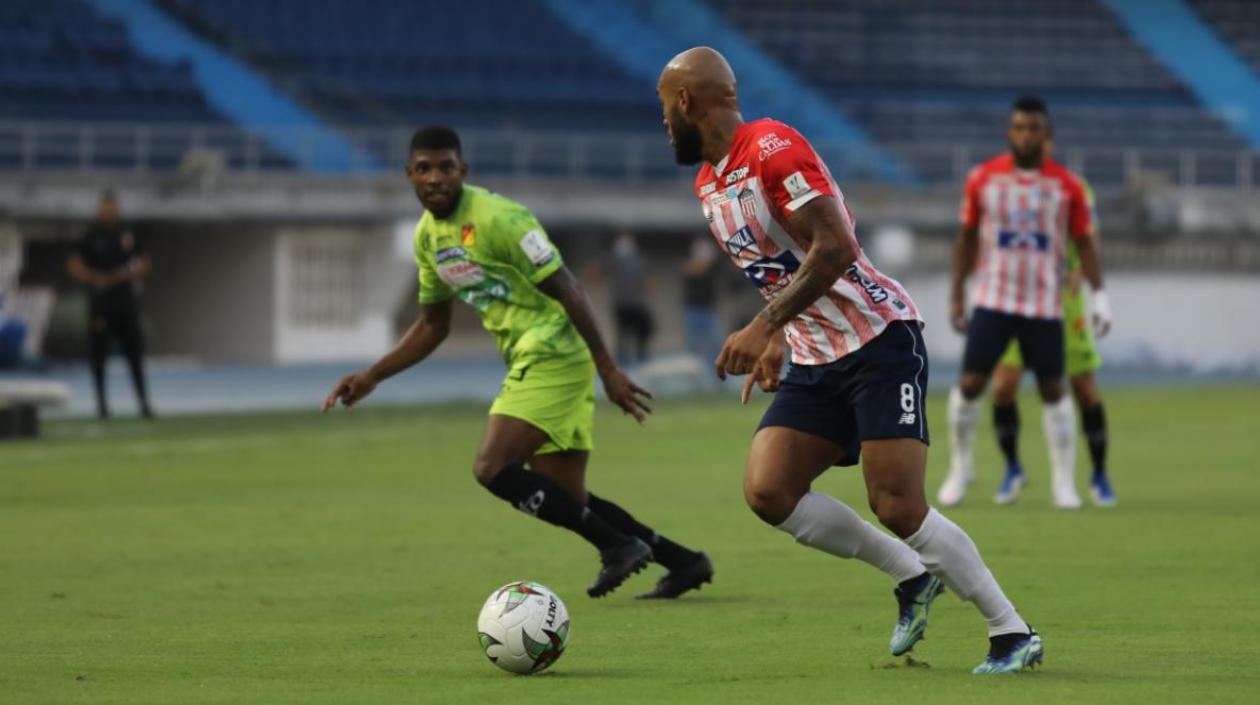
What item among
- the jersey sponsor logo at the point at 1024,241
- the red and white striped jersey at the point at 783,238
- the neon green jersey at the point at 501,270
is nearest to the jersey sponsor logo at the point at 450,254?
the neon green jersey at the point at 501,270

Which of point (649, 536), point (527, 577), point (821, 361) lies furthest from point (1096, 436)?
point (821, 361)

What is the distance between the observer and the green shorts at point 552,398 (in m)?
8.46

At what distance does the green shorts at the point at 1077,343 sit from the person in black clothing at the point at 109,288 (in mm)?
10616

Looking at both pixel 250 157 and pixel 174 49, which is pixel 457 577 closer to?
pixel 250 157

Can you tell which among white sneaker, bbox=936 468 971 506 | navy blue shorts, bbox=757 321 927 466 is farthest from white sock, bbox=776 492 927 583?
white sneaker, bbox=936 468 971 506

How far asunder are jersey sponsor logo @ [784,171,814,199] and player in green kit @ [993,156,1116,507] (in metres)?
6.83

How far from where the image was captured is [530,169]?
34.7 metres

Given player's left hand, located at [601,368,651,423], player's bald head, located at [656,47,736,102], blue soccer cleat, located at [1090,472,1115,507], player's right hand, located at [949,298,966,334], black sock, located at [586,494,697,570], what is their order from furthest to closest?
blue soccer cleat, located at [1090,472,1115,507], player's right hand, located at [949,298,966,334], black sock, located at [586,494,697,570], player's left hand, located at [601,368,651,423], player's bald head, located at [656,47,736,102]

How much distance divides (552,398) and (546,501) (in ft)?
1.42

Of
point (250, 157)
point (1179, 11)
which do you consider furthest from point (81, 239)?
point (1179, 11)

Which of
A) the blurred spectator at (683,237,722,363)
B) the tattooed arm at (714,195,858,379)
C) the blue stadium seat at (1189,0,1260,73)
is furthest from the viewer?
the blue stadium seat at (1189,0,1260,73)

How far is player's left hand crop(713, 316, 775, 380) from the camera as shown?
5801 mm

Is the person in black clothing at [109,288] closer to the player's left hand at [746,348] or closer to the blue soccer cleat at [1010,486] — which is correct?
the blue soccer cleat at [1010,486]

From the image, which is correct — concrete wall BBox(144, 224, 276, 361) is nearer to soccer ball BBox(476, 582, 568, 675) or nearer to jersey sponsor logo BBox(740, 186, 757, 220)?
soccer ball BBox(476, 582, 568, 675)
